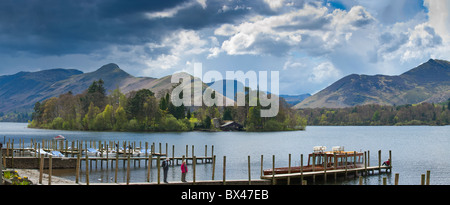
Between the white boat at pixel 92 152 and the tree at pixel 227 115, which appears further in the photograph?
the tree at pixel 227 115

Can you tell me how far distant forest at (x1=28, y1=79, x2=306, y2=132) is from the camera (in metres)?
167

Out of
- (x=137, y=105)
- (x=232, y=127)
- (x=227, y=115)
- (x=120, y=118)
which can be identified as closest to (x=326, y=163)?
(x=137, y=105)

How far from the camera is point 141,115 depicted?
6585 inches

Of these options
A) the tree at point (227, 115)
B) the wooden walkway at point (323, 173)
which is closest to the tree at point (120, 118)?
the tree at point (227, 115)

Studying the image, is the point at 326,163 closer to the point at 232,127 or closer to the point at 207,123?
the point at 232,127

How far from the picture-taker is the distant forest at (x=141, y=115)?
167 m

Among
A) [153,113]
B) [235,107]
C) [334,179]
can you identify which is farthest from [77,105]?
[334,179]

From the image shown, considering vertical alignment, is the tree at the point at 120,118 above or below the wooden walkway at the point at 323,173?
above

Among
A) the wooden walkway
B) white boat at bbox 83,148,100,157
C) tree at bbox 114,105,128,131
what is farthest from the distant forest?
the wooden walkway

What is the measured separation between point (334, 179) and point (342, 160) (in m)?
8.95

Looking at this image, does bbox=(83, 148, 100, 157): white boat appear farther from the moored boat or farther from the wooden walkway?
the wooden walkway

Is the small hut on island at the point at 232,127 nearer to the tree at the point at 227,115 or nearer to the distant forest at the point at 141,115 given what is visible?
the distant forest at the point at 141,115

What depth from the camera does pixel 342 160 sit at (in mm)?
53812
